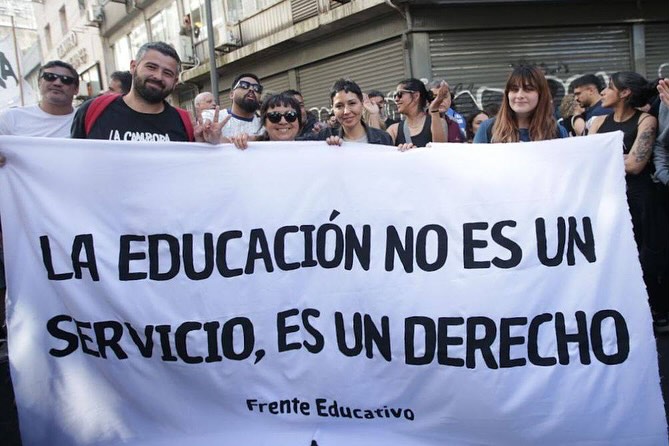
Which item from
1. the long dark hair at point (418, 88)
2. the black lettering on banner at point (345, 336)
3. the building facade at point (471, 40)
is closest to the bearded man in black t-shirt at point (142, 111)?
the black lettering on banner at point (345, 336)

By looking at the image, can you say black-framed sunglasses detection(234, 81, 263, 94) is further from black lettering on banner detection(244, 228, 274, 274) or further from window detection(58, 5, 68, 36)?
window detection(58, 5, 68, 36)

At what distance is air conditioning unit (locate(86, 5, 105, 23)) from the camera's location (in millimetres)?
19705

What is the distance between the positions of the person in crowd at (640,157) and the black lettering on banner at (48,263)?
3.24m

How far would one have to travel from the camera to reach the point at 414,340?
2.20 metres

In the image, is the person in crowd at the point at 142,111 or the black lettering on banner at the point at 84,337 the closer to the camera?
the black lettering on banner at the point at 84,337

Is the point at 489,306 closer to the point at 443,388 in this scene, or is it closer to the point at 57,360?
the point at 443,388

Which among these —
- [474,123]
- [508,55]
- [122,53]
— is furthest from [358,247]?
[122,53]

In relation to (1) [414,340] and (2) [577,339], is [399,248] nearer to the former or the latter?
(1) [414,340]

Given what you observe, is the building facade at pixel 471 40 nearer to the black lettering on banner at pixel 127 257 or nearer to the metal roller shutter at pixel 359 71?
the metal roller shutter at pixel 359 71

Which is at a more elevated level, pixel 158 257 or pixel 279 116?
pixel 279 116

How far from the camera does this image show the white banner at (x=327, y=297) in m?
2.14

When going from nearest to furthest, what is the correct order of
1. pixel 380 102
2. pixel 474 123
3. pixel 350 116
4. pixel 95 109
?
pixel 95 109 → pixel 350 116 → pixel 474 123 → pixel 380 102

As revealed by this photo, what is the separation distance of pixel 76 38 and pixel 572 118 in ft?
74.7

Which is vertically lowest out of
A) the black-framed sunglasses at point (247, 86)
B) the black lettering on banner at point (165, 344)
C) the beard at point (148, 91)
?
the black lettering on banner at point (165, 344)
